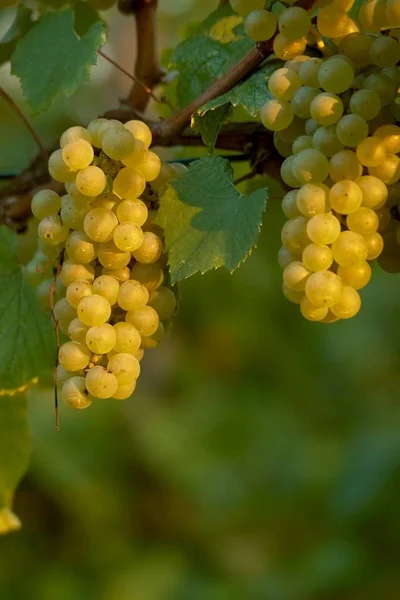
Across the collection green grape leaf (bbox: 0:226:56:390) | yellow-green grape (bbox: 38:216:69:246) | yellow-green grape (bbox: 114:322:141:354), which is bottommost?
green grape leaf (bbox: 0:226:56:390)

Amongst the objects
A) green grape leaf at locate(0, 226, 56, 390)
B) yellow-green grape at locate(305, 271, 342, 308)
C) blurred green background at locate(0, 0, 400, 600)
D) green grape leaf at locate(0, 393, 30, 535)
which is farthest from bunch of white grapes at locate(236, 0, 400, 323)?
blurred green background at locate(0, 0, 400, 600)

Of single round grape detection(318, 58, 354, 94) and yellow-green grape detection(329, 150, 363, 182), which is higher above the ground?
single round grape detection(318, 58, 354, 94)

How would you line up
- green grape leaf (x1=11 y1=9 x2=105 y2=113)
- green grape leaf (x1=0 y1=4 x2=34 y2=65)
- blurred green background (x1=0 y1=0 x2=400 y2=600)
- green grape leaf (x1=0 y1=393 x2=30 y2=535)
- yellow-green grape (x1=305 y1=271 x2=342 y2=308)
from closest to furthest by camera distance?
yellow-green grape (x1=305 y1=271 x2=342 y2=308) < green grape leaf (x1=11 y1=9 x2=105 y2=113) < green grape leaf (x1=0 y1=4 x2=34 y2=65) < green grape leaf (x1=0 y1=393 x2=30 y2=535) < blurred green background (x1=0 y1=0 x2=400 y2=600)

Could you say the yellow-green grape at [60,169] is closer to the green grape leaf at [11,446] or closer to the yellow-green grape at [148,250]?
the yellow-green grape at [148,250]

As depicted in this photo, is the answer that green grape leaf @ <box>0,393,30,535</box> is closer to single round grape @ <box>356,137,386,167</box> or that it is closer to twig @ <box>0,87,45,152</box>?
twig @ <box>0,87,45,152</box>

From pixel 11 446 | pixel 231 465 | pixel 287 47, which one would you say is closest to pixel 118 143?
pixel 287 47

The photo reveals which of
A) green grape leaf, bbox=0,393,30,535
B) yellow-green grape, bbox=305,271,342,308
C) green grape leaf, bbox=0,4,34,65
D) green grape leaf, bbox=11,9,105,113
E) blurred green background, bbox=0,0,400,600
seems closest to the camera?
yellow-green grape, bbox=305,271,342,308

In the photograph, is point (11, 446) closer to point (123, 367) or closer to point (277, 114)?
point (123, 367)

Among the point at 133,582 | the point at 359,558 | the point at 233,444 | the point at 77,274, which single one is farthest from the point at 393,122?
the point at 233,444
